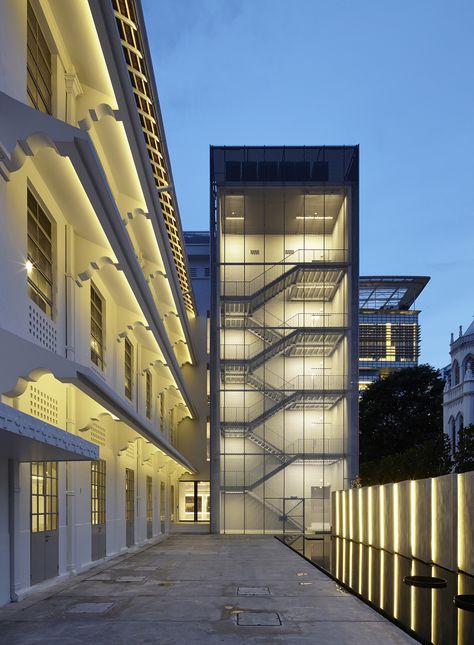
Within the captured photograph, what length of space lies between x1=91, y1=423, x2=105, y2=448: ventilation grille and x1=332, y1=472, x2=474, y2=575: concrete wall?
31.2 feet

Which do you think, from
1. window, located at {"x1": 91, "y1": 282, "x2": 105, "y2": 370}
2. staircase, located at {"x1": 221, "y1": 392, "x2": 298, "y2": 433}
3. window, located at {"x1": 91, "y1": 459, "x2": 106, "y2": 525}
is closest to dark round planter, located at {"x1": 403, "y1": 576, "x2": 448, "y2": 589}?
window, located at {"x1": 91, "y1": 459, "x2": 106, "y2": 525}

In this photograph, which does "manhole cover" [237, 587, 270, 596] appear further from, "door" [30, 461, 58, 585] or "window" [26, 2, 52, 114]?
"window" [26, 2, 52, 114]


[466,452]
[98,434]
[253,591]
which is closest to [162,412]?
[466,452]

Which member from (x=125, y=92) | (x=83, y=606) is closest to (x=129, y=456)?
(x=83, y=606)

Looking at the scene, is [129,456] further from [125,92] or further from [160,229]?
[125,92]

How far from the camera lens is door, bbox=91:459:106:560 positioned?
1997 cm

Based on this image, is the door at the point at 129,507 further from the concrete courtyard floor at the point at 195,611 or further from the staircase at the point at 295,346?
the staircase at the point at 295,346

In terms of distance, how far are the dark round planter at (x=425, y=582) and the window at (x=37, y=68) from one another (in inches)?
476

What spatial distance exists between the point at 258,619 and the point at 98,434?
10204 mm

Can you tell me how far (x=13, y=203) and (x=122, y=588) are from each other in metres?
8.19

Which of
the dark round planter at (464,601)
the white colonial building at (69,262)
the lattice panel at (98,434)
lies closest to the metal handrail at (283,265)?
the white colonial building at (69,262)

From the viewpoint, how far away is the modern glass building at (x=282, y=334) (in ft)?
147

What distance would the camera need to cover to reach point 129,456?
89.8 feet

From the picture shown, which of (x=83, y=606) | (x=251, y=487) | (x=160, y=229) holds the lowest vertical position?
(x=251, y=487)
